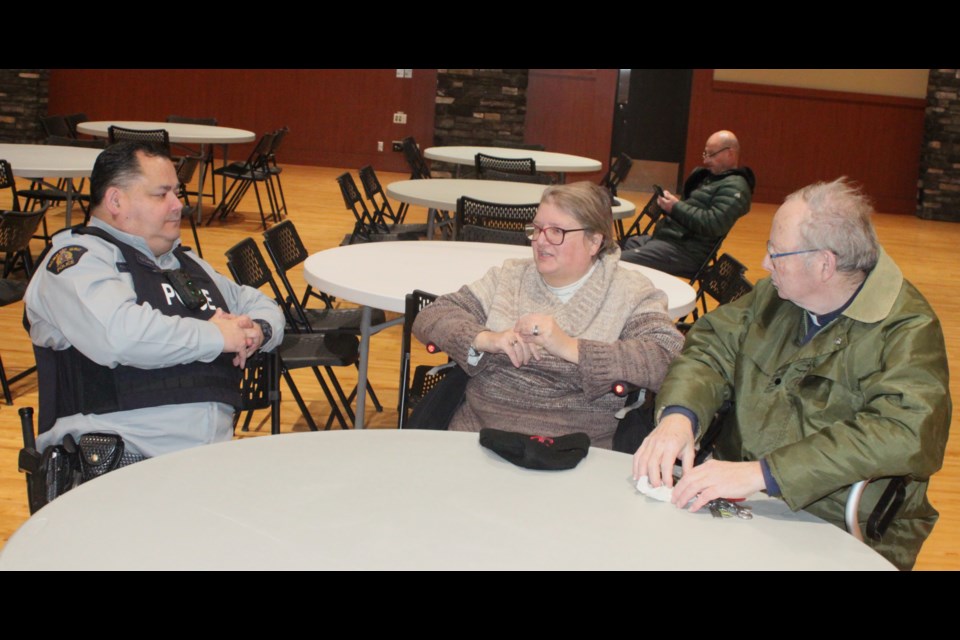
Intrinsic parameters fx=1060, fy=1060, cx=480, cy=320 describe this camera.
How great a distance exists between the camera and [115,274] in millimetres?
2613

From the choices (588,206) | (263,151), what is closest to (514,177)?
(263,151)

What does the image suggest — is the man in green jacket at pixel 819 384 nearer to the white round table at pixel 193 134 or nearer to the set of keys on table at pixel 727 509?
the set of keys on table at pixel 727 509

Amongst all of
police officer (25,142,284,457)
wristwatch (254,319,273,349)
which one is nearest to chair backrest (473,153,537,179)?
wristwatch (254,319,273,349)

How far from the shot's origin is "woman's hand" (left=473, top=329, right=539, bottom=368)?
2.65 meters

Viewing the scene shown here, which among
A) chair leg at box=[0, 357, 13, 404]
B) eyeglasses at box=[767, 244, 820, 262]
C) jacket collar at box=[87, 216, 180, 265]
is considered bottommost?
chair leg at box=[0, 357, 13, 404]

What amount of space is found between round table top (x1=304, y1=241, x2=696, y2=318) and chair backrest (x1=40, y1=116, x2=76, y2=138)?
6.09m

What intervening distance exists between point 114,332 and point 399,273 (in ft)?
4.50

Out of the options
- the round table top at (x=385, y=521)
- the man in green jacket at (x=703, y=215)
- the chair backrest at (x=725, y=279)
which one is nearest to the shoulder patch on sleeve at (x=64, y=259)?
the round table top at (x=385, y=521)

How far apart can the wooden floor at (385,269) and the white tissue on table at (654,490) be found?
126 millimetres

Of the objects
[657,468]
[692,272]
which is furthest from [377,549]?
[692,272]

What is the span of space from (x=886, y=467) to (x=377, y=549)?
1.00m

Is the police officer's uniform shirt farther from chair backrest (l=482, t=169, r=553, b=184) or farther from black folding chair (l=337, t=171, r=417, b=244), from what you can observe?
chair backrest (l=482, t=169, r=553, b=184)

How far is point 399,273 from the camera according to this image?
3709mm

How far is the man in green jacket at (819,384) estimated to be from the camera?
6.47 feet
